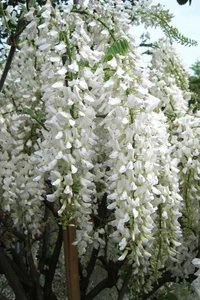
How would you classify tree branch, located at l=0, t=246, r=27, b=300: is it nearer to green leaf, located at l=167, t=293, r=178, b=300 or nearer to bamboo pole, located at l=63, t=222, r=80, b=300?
bamboo pole, located at l=63, t=222, r=80, b=300

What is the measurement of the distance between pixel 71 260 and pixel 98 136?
51cm

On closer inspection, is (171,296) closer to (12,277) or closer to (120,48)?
(12,277)

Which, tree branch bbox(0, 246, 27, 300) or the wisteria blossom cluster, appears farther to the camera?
tree branch bbox(0, 246, 27, 300)

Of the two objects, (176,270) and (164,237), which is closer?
(164,237)

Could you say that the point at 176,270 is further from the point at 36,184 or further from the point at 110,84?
the point at 110,84

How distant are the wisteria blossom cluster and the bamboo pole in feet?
0.14

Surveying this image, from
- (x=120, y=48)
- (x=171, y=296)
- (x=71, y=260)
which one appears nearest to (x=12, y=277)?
(x=71, y=260)

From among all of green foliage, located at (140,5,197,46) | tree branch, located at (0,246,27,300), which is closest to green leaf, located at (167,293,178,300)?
tree branch, located at (0,246,27,300)

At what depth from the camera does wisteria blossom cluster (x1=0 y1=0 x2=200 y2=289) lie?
1.46m

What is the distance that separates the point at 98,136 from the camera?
1.74 metres

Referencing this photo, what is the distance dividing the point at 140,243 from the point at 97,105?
0.47 metres

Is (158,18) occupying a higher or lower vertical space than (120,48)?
higher

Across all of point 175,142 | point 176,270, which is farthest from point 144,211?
point 176,270

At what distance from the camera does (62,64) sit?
156 cm
